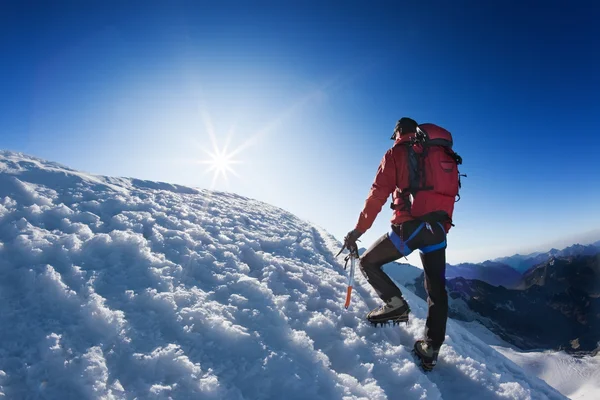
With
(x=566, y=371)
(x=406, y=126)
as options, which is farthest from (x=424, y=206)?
(x=566, y=371)

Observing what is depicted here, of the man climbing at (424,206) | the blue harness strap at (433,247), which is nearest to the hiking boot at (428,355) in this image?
the man climbing at (424,206)

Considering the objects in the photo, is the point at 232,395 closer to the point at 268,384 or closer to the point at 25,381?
the point at 268,384

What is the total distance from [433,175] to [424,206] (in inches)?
16.9

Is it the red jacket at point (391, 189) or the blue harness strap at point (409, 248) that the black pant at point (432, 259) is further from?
the red jacket at point (391, 189)

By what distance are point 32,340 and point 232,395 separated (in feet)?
6.35

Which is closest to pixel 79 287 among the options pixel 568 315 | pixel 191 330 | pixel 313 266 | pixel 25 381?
pixel 25 381

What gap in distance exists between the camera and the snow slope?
9.00 feet

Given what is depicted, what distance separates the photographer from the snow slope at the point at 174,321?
2744 mm

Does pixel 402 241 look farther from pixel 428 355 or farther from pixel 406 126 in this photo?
pixel 406 126

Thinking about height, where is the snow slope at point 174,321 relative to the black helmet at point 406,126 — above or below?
below

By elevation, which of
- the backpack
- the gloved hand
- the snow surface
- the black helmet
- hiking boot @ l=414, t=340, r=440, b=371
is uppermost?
the black helmet

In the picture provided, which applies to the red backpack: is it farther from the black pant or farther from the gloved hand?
the gloved hand

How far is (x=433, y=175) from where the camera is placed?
3971 millimetres

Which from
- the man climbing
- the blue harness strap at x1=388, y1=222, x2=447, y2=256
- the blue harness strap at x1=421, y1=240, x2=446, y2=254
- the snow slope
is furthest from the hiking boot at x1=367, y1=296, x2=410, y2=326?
the blue harness strap at x1=421, y1=240, x2=446, y2=254
